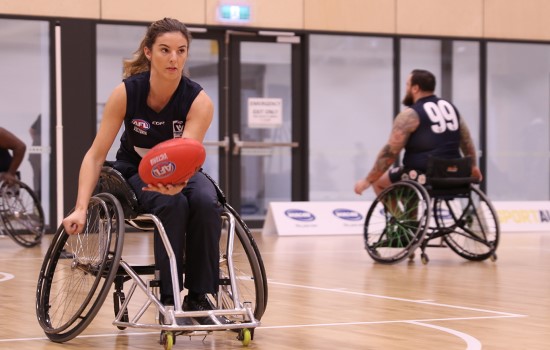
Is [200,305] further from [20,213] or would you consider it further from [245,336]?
[20,213]

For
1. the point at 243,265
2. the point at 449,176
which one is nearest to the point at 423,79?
the point at 449,176

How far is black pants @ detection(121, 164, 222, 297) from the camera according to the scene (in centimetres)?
372

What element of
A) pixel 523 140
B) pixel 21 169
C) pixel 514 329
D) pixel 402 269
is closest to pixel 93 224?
pixel 514 329

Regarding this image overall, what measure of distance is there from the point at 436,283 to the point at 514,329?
1988mm

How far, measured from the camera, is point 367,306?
5148 mm

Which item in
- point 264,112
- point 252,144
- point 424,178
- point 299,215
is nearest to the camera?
point 424,178

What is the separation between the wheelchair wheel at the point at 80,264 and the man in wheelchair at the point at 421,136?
3662mm

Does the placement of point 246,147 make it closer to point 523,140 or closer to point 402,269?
point 523,140

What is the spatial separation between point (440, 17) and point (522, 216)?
8.90ft

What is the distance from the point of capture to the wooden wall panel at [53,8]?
11555 millimetres

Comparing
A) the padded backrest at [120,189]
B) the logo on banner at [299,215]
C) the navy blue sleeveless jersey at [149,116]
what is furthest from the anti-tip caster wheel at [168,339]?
the logo on banner at [299,215]

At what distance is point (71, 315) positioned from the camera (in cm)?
405

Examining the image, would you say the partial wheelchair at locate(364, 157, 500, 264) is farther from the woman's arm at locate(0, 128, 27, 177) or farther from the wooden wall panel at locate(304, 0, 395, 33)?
the wooden wall panel at locate(304, 0, 395, 33)

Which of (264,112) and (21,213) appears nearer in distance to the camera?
(21,213)
